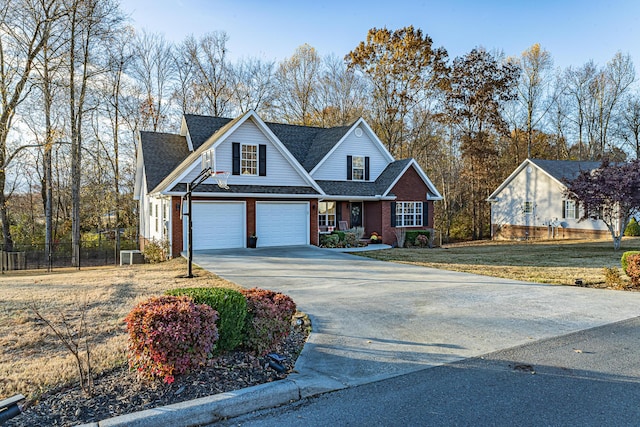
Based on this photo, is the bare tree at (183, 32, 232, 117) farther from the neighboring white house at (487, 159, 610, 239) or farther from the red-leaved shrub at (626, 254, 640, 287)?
the red-leaved shrub at (626, 254, 640, 287)

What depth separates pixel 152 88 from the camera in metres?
33.1

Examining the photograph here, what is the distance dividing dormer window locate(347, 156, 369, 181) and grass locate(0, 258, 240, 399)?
12940 millimetres

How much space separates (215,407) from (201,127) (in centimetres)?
2046

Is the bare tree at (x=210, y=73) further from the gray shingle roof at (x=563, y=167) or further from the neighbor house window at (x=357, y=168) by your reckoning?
the gray shingle roof at (x=563, y=167)

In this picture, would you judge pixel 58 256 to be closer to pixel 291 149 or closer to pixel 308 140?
pixel 291 149

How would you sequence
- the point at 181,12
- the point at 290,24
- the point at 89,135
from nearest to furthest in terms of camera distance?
1. the point at 181,12
2. the point at 290,24
3. the point at 89,135

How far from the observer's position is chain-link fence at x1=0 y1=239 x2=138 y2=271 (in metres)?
19.8

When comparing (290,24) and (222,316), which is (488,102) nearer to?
(290,24)

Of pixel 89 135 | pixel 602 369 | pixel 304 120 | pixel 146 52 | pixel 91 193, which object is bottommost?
pixel 602 369

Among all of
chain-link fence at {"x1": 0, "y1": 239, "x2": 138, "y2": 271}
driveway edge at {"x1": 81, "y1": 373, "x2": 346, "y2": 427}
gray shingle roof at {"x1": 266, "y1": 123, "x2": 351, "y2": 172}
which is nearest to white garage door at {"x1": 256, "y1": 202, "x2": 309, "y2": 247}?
gray shingle roof at {"x1": 266, "y1": 123, "x2": 351, "y2": 172}

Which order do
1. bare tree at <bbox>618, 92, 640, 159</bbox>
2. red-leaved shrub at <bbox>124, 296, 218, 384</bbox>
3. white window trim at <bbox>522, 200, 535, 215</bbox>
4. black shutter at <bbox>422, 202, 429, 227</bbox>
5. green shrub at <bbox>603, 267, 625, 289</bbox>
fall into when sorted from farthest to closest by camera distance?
bare tree at <bbox>618, 92, 640, 159</bbox>, white window trim at <bbox>522, 200, 535, 215</bbox>, black shutter at <bbox>422, 202, 429, 227</bbox>, green shrub at <bbox>603, 267, 625, 289</bbox>, red-leaved shrub at <bbox>124, 296, 218, 384</bbox>

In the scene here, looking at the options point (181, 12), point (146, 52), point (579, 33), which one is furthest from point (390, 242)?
point (146, 52)

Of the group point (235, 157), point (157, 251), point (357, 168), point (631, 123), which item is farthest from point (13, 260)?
point (631, 123)

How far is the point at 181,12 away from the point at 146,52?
23.4 meters
